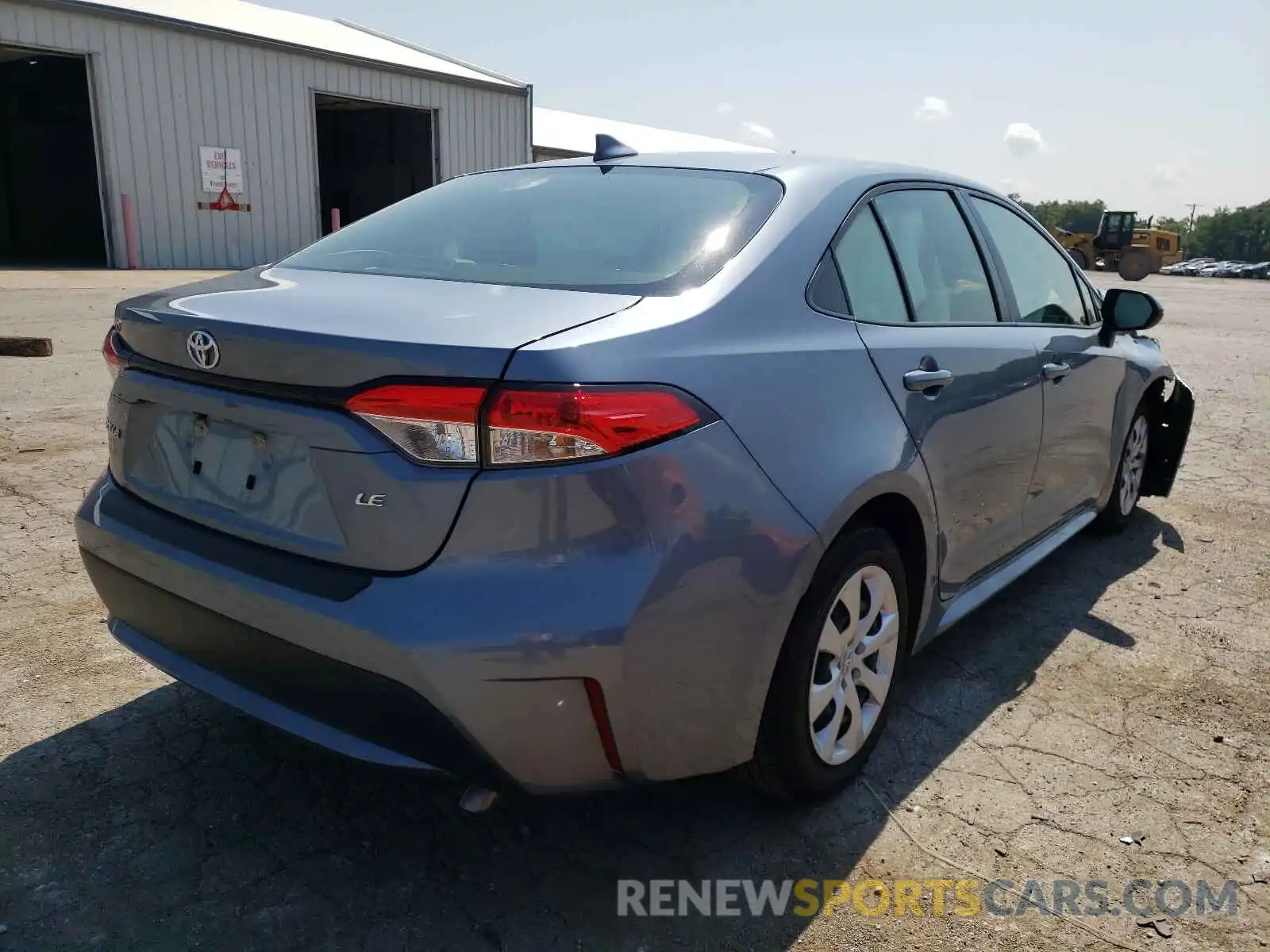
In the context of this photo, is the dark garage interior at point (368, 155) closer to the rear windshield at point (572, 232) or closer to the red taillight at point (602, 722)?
the rear windshield at point (572, 232)

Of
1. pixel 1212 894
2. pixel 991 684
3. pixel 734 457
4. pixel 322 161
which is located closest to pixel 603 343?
pixel 734 457

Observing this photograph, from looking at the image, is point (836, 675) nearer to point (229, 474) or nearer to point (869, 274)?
point (869, 274)

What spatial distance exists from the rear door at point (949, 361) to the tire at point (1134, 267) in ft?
121

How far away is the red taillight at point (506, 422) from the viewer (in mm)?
1759

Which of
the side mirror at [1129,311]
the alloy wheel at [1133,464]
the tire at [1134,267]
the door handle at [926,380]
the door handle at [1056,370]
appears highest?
the side mirror at [1129,311]

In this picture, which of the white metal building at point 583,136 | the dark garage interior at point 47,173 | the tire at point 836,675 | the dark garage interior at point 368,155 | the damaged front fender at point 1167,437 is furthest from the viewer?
the white metal building at point 583,136

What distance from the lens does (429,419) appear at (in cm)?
178

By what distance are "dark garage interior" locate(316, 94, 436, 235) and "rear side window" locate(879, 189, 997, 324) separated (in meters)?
22.6

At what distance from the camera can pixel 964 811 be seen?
2.49m

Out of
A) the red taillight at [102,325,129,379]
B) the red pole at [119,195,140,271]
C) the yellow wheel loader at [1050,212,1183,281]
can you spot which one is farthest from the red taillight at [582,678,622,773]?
the yellow wheel loader at [1050,212,1183,281]

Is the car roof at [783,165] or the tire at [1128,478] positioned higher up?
the car roof at [783,165]

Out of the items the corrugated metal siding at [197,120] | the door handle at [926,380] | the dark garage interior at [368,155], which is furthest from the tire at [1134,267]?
the door handle at [926,380]

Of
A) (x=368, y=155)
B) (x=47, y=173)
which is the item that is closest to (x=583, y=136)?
(x=368, y=155)

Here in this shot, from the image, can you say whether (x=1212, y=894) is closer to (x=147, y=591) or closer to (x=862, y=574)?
(x=862, y=574)
